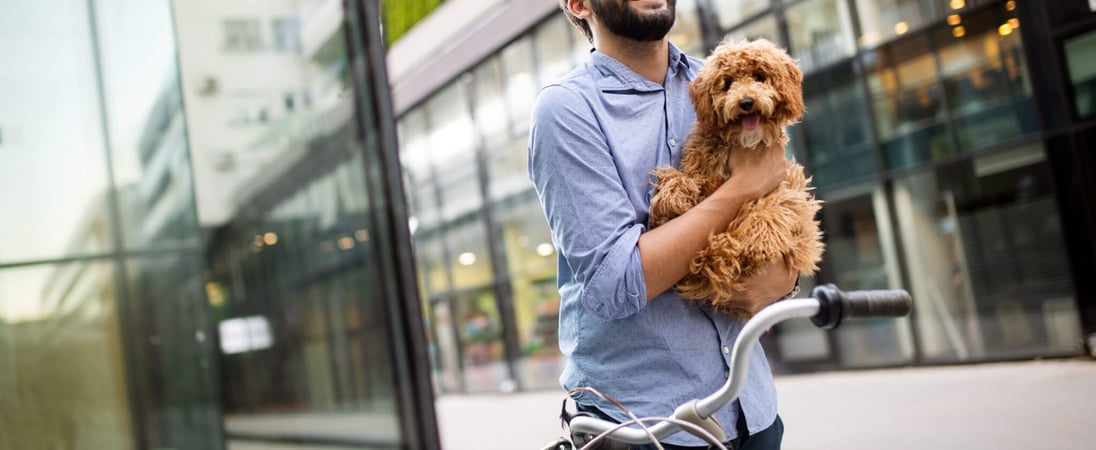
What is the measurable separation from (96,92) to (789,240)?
4713mm

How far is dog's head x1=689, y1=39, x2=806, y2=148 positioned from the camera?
1.53 m

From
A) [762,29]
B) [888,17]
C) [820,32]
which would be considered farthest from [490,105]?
[888,17]

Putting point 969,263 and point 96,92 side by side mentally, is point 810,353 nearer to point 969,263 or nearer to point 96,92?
point 969,263

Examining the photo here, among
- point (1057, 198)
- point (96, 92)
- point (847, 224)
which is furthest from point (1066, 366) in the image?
point (96, 92)

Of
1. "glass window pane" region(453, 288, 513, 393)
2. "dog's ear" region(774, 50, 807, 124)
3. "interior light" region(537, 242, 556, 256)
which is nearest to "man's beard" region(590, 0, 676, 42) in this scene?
"dog's ear" region(774, 50, 807, 124)

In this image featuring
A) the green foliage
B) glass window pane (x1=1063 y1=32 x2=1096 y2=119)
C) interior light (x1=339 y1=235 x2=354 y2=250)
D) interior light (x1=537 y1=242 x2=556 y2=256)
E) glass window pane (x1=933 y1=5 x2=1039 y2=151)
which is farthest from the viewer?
the green foliage

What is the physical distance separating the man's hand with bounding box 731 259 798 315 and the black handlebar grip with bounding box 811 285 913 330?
147 millimetres

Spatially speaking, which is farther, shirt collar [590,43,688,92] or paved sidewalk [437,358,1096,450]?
paved sidewalk [437,358,1096,450]

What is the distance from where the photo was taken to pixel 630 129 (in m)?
1.65

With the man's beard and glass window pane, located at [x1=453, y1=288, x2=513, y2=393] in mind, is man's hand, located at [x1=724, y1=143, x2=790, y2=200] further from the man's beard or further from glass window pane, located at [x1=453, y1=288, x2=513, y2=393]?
glass window pane, located at [x1=453, y1=288, x2=513, y2=393]

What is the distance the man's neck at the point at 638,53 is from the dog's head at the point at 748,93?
0.36ft

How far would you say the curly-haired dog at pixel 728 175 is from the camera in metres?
1.49

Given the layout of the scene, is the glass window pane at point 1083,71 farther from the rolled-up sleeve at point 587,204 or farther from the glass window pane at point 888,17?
the rolled-up sleeve at point 587,204

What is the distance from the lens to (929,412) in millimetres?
7957
